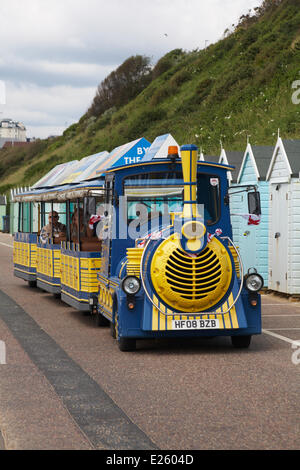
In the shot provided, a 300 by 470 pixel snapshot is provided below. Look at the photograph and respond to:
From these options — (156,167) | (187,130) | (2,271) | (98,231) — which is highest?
(187,130)

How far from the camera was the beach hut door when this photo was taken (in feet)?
59.1

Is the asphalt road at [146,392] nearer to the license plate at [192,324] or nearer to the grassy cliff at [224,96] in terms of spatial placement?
the license plate at [192,324]

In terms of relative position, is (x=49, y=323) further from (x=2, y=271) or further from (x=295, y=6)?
(x=295, y=6)

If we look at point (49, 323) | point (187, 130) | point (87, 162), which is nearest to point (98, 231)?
point (49, 323)

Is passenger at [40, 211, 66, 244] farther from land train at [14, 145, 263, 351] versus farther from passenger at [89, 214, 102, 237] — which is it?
land train at [14, 145, 263, 351]

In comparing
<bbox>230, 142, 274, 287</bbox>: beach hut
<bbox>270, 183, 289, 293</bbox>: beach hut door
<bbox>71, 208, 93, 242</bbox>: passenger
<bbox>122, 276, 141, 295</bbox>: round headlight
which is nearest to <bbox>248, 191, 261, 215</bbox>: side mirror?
<bbox>122, 276, 141, 295</bbox>: round headlight

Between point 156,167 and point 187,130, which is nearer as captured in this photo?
point 156,167

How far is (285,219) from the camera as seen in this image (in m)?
18.0

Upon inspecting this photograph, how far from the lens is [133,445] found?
6.10m

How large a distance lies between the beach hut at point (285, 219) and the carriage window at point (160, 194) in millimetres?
6154

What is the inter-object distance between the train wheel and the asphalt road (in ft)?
0.51
